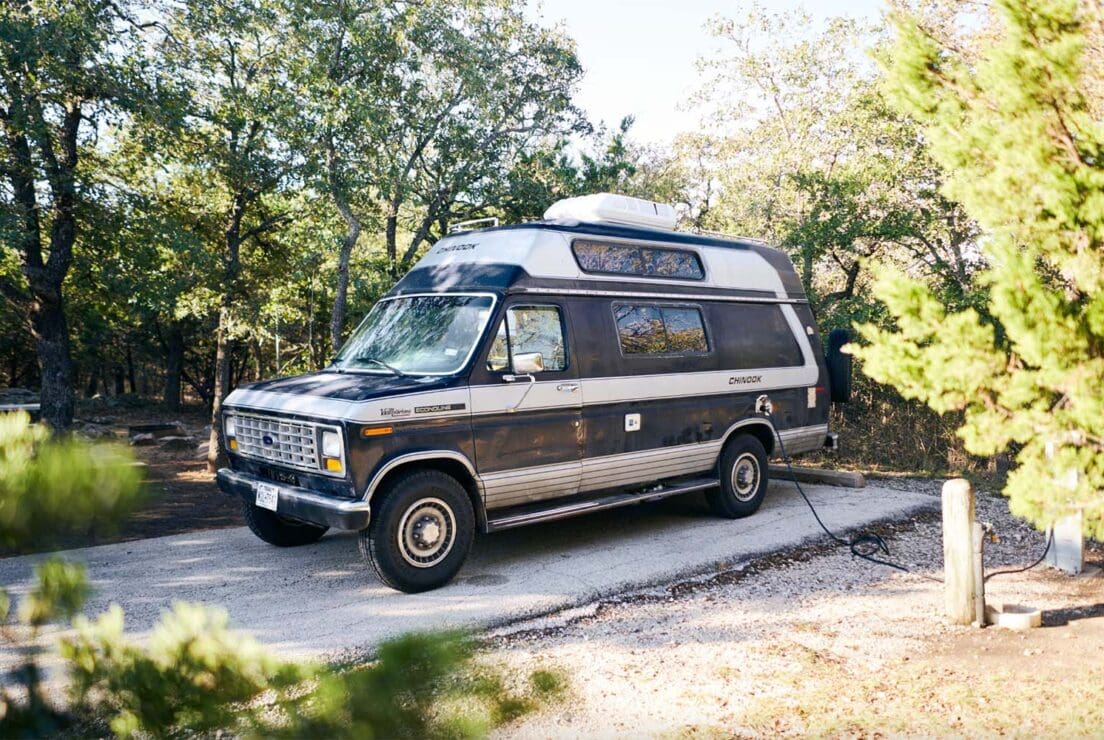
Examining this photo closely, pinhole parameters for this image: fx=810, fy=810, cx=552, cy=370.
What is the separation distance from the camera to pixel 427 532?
627cm

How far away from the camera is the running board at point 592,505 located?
6711 mm

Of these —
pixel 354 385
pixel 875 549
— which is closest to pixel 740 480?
pixel 875 549

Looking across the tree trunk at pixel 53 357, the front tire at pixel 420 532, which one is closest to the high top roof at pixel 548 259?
the front tire at pixel 420 532

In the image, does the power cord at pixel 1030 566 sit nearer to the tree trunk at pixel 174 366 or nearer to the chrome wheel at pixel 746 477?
the chrome wheel at pixel 746 477

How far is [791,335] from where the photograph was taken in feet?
31.7

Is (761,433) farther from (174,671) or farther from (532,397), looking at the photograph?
(174,671)

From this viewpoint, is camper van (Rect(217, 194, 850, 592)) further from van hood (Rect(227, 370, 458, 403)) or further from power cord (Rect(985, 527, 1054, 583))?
power cord (Rect(985, 527, 1054, 583))

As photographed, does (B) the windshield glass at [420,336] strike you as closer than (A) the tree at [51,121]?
Yes

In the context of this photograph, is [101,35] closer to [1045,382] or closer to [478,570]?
[478,570]

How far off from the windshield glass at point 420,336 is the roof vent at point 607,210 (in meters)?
1.64

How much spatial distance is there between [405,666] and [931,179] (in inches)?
567

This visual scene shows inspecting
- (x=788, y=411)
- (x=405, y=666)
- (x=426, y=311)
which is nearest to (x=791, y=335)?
(x=788, y=411)

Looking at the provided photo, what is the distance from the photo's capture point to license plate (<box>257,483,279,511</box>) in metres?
6.39

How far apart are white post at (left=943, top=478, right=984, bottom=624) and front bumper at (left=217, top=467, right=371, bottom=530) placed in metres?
4.07
